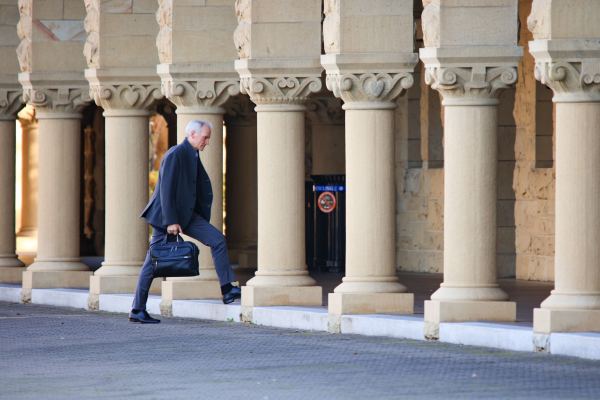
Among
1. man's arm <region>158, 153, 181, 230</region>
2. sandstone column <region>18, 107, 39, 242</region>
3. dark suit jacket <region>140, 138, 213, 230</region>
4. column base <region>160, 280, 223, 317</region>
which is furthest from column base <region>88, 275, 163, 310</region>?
sandstone column <region>18, 107, 39, 242</region>

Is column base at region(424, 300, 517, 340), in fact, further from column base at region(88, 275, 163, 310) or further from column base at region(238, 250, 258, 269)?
column base at region(238, 250, 258, 269)

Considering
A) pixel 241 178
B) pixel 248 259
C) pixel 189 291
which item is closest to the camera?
pixel 189 291

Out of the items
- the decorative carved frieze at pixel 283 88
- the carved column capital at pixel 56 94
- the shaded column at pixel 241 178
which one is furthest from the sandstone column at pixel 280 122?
the shaded column at pixel 241 178

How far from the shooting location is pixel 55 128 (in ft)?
74.4

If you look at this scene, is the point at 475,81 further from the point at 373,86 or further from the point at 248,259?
the point at 248,259

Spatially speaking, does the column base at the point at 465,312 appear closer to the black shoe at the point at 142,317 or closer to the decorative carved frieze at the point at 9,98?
the black shoe at the point at 142,317

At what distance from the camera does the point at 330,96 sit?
26.3m

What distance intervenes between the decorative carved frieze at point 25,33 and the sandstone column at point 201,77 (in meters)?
3.22

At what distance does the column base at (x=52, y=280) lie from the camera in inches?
899

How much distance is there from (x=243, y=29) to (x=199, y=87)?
51.3 inches

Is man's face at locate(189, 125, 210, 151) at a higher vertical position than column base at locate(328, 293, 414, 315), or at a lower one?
higher

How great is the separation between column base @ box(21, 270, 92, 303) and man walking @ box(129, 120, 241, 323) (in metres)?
5.24

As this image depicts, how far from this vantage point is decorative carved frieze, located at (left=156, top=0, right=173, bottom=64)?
776 inches

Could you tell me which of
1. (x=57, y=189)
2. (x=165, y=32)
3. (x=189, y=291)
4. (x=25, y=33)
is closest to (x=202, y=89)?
(x=165, y=32)
